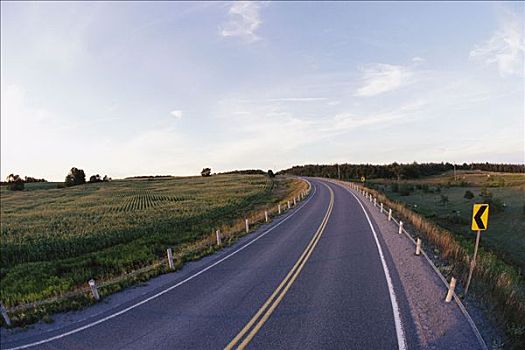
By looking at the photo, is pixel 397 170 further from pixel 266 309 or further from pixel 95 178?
pixel 266 309

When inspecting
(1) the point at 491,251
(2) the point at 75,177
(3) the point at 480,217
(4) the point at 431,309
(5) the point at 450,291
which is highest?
(2) the point at 75,177

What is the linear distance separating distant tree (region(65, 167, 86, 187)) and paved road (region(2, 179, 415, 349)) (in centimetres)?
12048

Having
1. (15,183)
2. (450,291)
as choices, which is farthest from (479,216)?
(15,183)

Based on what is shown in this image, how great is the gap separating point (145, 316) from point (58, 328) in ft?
7.30

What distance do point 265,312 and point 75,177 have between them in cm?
12815

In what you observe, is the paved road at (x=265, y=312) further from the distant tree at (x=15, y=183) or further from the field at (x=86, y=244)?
the distant tree at (x=15, y=183)

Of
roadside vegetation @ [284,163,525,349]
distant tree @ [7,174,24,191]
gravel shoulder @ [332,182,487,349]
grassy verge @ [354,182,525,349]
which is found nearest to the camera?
gravel shoulder @ [332,182,487,349]

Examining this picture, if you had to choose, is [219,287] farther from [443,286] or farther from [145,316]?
[443,286]

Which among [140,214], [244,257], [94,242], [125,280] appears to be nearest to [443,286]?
[244,257]

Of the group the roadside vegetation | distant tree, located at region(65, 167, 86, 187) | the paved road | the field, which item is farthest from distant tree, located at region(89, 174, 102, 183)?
the paved road

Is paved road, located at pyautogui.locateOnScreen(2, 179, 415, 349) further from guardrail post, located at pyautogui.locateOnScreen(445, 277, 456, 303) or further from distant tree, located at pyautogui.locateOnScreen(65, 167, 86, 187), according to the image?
distant tree, located at pyautogui.locateOnScreen(65, 167, 86, 187)

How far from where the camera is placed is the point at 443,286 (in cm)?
960

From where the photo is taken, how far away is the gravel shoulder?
6613 mm

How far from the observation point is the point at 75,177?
117 meters
